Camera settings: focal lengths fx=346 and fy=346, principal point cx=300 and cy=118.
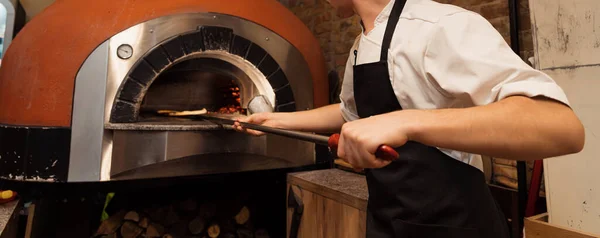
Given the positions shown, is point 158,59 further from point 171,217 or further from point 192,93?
point 171,217

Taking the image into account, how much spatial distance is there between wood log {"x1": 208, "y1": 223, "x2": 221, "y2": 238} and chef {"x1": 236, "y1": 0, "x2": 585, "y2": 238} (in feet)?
4.00

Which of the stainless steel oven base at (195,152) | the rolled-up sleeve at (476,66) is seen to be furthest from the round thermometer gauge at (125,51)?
the rolled-up sleeve at (476,66)

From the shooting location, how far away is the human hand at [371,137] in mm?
629

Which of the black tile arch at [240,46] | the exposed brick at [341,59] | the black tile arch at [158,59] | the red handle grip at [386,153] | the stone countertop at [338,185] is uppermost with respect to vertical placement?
the exposed brick at [341,59]

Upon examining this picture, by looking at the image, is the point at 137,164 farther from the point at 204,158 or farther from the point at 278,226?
the point at 278,226

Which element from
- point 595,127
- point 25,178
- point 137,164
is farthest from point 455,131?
point 25,178

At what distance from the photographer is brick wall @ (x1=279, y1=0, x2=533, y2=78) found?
60.8 inches

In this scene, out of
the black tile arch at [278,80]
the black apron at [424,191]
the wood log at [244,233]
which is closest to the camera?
the black apron at [424,191]

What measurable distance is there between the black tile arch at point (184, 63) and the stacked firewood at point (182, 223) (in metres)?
0.64

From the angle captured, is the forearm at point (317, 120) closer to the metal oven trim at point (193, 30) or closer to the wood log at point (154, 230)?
the metal oven trim at point (193, 30)

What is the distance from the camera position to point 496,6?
5.38ft

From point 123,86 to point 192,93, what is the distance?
29.5 inches

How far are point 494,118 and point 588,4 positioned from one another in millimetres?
834

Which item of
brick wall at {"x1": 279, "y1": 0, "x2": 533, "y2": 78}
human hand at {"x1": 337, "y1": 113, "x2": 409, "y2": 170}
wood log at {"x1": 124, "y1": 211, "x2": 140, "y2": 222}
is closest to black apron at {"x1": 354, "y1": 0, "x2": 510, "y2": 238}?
human hand at {"x1": 337, "y1": 113, "x2": 409, "y2": 170}
